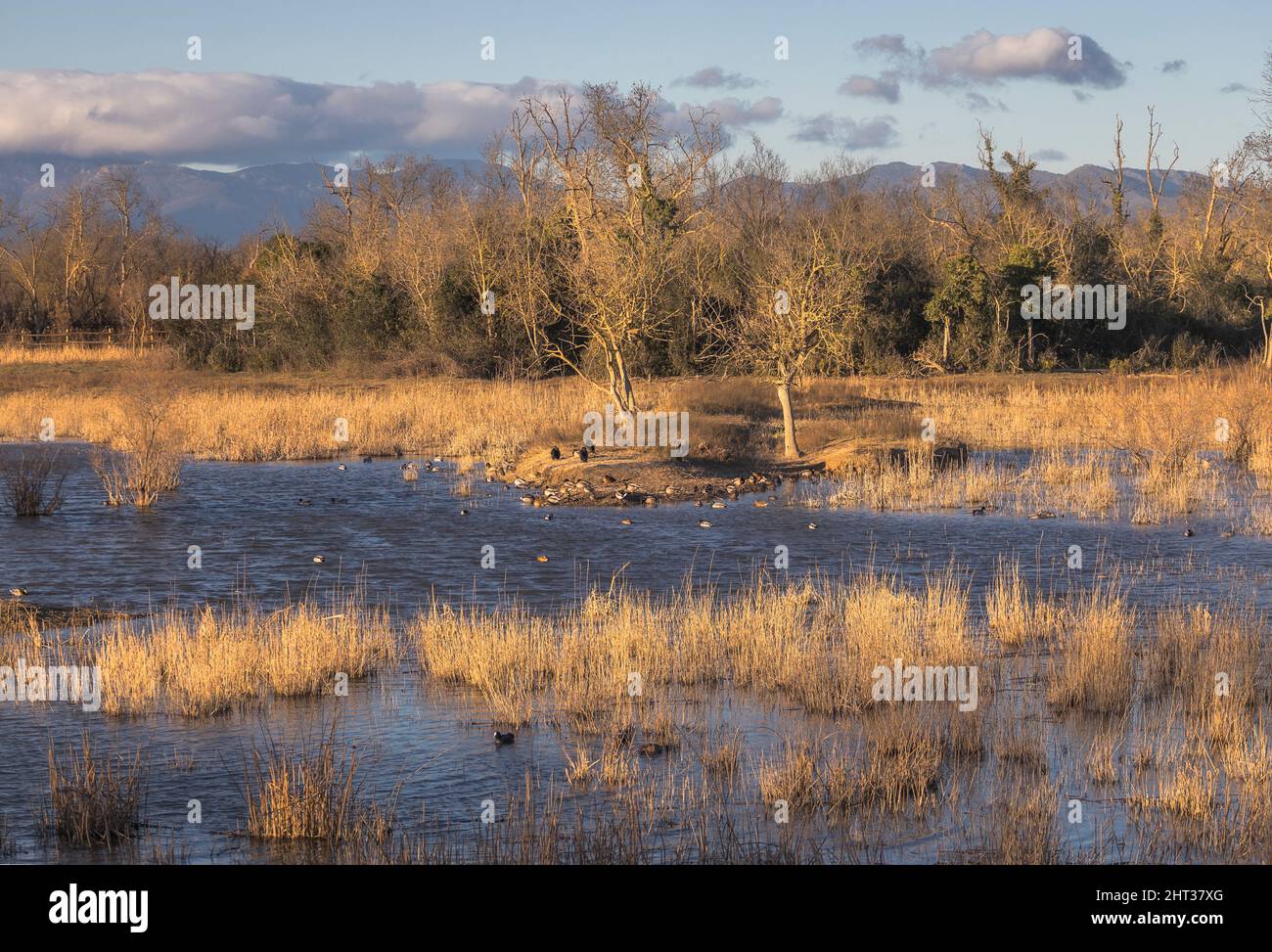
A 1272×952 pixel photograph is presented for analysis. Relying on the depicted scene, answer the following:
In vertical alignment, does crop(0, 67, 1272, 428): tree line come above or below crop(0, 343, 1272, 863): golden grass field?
above

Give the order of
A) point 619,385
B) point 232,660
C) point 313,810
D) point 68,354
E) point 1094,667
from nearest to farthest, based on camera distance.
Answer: point 313,810
point 1094,667
point 232,660
point 619,385
point 68,354

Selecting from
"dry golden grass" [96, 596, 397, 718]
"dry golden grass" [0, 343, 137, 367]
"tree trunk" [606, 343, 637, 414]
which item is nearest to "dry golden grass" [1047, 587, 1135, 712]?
"dry golden grass" [96, 596, 397, 718]

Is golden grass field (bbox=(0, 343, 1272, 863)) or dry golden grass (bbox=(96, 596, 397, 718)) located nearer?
golden grass field (bbox=(0, 343, 1272, 863))

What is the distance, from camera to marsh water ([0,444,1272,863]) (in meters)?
7.90

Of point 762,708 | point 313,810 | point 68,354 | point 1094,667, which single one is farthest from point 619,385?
point 68,354

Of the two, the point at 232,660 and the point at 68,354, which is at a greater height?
the point at 68,354

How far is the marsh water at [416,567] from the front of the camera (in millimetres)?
7902

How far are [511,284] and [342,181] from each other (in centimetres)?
666

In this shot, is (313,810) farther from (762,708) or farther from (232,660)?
(762,708)

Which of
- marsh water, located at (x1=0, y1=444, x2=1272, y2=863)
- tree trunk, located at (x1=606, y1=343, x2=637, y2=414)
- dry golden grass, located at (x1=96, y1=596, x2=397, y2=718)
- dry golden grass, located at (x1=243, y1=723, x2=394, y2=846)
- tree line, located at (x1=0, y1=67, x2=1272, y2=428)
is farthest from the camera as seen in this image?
tree line, located at (x1=0, y1=67, x2=1272, y2=428)

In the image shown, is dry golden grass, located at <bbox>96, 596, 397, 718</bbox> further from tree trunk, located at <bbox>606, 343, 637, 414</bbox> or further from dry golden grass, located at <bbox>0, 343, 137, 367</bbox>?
dry golden grass, located at <bbox>0, 343, 137, 367</bbox>

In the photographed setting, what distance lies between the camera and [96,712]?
9156 millimetres

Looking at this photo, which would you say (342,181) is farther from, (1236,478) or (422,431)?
(1236,478)

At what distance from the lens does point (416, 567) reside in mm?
15320
